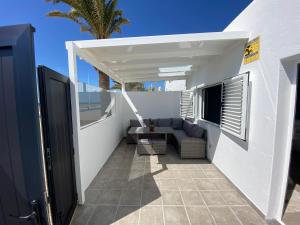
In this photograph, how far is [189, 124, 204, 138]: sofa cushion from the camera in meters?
4.29

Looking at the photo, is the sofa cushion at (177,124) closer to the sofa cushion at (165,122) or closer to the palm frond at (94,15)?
the sofa cushion at (165,122)

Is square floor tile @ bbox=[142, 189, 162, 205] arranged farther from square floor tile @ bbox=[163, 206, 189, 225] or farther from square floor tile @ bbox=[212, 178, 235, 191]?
square floor tile @ bbox=[212, 178, 235, 191]

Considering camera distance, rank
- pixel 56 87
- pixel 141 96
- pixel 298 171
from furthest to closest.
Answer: pixel 141 96 → pixel 298 171 → pixel 56 87

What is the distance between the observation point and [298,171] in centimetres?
312

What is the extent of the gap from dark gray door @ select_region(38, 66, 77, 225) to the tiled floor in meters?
0.47

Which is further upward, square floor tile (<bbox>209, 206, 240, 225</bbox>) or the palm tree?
the palm tree

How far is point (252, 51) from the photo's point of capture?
2287 mm

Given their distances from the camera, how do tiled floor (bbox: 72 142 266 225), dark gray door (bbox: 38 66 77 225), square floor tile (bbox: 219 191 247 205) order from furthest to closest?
square floor tile (bbox: 219 191 247 205), tiled floor (bbox: 72 142 266 225), dark gray door (bbox: 38 66 77 225)

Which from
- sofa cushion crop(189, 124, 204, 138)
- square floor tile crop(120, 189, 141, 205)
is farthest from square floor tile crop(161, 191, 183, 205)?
sofa cushion crop(189, 124, 204, 138)

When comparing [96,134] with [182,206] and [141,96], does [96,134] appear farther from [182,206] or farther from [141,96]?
[141,96]

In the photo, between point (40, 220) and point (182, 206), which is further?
point (182, 206)

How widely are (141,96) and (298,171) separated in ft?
17.8

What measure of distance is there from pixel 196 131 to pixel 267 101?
2.62 m

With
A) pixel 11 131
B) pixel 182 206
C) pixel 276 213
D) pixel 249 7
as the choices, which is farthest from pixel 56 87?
pixel 276 213
